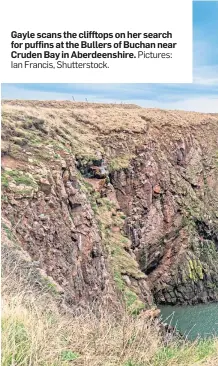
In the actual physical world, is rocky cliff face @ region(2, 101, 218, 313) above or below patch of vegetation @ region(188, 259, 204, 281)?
above

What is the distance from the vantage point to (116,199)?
1198 inches

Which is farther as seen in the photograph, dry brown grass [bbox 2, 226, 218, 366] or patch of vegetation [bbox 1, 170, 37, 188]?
patch of vegetation [bbox 1, 170, 37, 188]

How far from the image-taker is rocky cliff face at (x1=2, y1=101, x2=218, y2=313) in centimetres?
1742

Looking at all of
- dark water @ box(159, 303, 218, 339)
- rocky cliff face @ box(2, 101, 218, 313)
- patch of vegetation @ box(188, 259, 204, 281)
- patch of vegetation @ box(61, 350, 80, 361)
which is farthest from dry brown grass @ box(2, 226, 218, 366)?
patch of vegetation @ box(188, 259, 204, 281)

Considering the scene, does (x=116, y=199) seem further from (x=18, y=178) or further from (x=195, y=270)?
(x=18, y=178)

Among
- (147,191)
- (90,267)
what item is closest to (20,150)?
(90,267)

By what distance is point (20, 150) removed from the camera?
63.0 feet

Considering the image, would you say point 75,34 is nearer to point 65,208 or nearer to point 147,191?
point 65,208

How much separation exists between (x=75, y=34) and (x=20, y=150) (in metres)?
13.5

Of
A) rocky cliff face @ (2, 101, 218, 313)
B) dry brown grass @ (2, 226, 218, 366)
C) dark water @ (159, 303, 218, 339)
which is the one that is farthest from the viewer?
dark water @ (159, 303, 218, 339)

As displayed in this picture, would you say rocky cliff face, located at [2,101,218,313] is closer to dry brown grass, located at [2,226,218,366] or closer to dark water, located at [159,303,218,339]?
dark water, located at [159,303,218,339]

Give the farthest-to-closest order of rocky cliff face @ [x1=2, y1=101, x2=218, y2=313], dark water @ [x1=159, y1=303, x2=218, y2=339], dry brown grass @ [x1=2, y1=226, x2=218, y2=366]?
dark water @ [x1=159, y1=303, x2=218, y2=339] < rocky cliff face @ [x1=2, y1=101, x2=218, y2=313] < dry brown grass @ [x1=2, y1=226, x2=218, y2=366]

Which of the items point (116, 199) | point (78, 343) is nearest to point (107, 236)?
point (116, 199)

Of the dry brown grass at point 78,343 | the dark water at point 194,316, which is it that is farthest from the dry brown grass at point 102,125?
the dry brown grass at point 78,343
